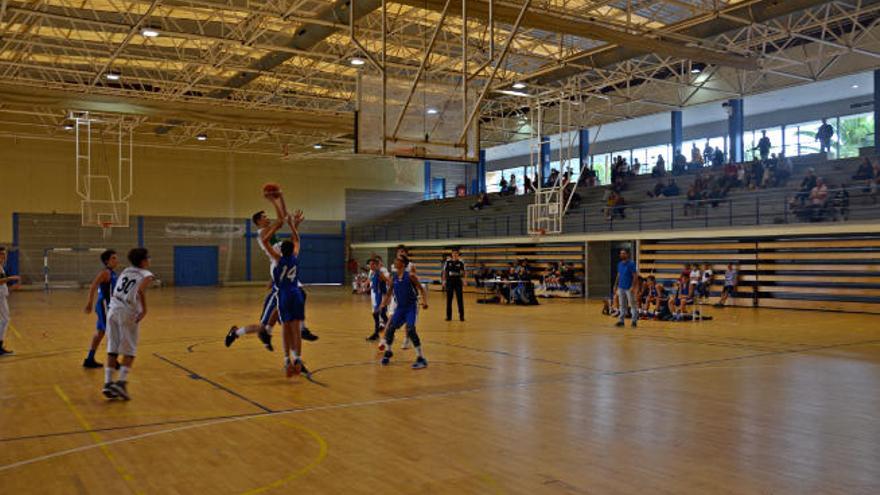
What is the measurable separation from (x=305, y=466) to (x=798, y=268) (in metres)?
19.3

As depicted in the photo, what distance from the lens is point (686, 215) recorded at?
24422 mm

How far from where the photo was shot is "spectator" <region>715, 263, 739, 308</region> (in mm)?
21594

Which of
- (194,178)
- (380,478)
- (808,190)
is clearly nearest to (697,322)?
(808,190)

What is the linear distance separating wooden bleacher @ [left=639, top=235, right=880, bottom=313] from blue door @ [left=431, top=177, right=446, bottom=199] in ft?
67.6

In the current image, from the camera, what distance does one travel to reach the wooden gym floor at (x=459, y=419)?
15.9ft

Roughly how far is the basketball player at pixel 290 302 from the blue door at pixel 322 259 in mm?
30171

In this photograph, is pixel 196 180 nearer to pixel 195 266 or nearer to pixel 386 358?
pixel 195 266

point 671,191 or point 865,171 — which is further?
point 671,191

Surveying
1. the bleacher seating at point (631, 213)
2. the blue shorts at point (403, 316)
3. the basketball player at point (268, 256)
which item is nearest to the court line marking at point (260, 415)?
the blue shorts at point (403, 316)

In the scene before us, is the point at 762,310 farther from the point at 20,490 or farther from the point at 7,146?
the point at 7,146

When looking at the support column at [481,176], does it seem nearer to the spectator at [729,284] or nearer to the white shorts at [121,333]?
the spectator at [729,284]

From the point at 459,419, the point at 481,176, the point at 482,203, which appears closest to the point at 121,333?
the point at 459,419

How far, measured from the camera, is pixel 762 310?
20.3m

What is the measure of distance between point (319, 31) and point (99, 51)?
8.45 meters
